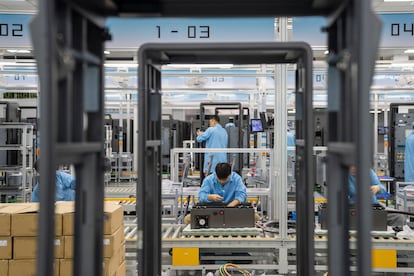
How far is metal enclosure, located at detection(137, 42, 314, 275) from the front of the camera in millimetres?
2426

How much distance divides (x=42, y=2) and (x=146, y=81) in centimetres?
99

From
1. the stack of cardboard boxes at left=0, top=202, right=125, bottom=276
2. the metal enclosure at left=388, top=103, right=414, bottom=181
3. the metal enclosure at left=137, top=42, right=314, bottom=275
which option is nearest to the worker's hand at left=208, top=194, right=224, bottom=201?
the stack of cardboard boxes at left=0, top=202, right=125, bottom=276

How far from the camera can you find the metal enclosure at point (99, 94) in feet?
4.76

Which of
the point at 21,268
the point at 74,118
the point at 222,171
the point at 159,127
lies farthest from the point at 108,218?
the point at 74,118

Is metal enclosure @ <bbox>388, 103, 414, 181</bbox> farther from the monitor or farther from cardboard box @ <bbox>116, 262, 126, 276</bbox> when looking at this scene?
cardboard box @ <bbox>116, 262, 126, 276</bbox>

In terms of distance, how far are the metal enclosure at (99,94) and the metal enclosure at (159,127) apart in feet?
0.89

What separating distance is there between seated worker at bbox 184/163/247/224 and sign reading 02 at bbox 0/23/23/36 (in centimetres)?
341

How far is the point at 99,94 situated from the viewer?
1.96 metres

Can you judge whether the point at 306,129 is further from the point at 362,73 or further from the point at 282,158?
the point at 282,158

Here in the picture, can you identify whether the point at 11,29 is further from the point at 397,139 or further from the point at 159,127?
the point at 397,139

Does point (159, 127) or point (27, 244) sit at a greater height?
point (159, 127)

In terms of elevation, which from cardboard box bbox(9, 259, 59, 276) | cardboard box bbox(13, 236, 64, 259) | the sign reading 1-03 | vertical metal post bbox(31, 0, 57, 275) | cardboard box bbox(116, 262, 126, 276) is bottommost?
cardboard box bbox(116, 262, 126, 276)

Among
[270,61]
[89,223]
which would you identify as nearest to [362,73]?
[89,223]

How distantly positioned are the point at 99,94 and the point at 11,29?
537 centimetres
